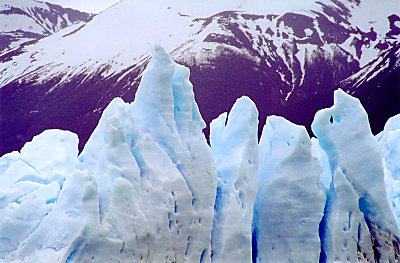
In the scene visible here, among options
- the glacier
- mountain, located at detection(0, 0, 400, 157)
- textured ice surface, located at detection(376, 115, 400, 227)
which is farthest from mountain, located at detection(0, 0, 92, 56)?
textured ice surface, located at detection(376, 115, 400, 227)

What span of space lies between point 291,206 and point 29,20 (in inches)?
162

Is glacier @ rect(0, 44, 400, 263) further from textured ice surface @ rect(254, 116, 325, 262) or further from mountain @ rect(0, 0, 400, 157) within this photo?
mountain @ rect(0, 0, 400, 157)

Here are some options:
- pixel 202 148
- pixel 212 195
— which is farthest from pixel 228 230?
pixel 202 148

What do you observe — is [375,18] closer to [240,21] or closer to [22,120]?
[240,21]

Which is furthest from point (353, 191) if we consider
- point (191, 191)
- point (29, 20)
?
point (29, 20)

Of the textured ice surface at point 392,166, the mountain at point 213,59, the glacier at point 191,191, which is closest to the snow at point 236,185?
the glacier at point 191,191

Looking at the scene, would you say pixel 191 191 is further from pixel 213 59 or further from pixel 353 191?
pixel 213 59

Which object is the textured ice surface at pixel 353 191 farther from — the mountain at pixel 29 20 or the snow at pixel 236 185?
the mountain at pixel 29 20

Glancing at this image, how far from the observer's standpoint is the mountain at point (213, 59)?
6.24 metres

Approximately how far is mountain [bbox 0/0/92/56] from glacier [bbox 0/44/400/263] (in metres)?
2.24

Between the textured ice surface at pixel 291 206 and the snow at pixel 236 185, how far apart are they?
0.55 ft

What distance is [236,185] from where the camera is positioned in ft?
12.6

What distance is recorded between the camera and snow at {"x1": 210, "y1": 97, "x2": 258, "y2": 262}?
3.71 m

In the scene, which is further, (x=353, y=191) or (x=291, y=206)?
(x=353, y=191)
